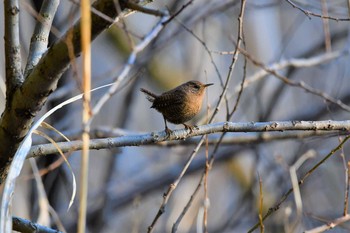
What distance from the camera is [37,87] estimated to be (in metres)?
1.78

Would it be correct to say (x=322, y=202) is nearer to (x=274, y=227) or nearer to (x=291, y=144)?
(x=291, y=144)

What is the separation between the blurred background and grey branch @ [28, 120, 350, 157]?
149cm

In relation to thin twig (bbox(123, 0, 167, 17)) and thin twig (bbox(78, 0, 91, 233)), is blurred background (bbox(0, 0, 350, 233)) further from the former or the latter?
thin twig (bbox(78, 0, 91, 233))

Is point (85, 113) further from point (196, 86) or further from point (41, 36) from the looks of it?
point (196, 86)

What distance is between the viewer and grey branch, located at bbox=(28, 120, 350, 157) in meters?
2.06

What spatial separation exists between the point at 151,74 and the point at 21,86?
15.7 ft

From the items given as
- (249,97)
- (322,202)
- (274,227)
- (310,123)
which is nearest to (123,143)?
(310,123)

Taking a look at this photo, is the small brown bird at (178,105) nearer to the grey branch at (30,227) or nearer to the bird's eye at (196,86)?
the bird's eye at (196,86)

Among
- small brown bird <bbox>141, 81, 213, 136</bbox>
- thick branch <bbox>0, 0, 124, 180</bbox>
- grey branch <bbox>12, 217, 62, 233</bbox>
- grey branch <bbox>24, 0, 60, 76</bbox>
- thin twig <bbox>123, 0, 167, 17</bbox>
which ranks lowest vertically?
grey branch <bbox>12, 217, 62, 233</bbox>

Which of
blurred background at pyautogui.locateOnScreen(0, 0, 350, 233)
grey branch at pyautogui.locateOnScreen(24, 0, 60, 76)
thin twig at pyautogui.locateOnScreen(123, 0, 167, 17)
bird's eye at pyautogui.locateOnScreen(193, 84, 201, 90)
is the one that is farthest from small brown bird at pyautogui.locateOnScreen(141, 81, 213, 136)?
thin twig at pyautogui.locateOnScreen(123, 0, 167, 17)

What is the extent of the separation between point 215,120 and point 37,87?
3666mm

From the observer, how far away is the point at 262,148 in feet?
20.9

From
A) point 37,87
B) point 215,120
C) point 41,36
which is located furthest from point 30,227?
point 215,120

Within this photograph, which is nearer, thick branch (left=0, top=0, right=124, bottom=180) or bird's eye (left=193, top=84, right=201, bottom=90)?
thick branch (left=0, top=0, right=124, bottom=180)
